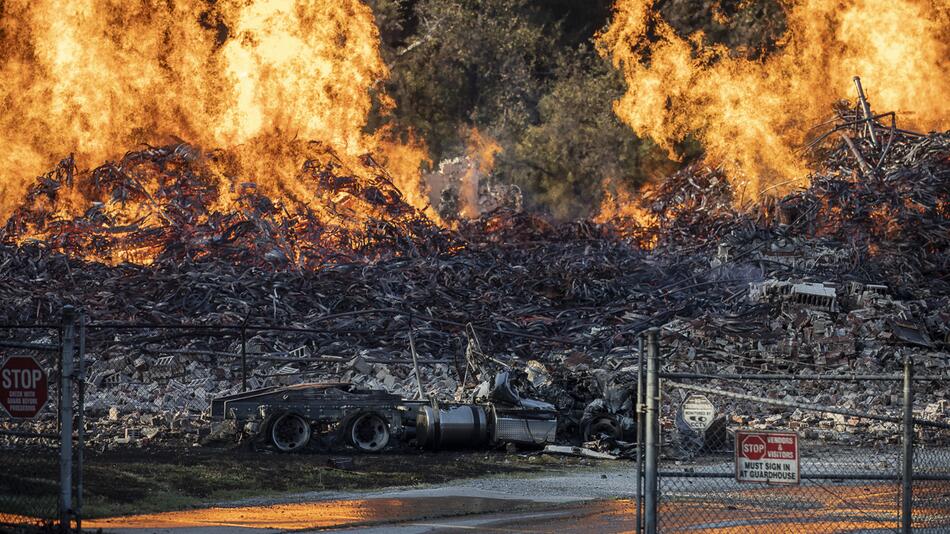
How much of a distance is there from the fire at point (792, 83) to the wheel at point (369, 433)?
24762 millimetres

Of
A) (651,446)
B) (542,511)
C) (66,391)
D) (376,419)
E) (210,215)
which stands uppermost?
(210,215)

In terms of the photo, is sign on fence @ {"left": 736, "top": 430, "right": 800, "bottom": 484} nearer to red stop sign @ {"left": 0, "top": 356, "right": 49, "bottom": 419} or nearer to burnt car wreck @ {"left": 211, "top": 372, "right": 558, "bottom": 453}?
red stop sign @ {"left": 0, "top": 356, "right": 49, "bottom": 419}

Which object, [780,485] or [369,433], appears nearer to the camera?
[780,485]

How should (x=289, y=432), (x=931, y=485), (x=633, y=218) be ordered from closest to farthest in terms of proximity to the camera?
1. (x=931, y=485)
2. (x=289, y=432)
3. (x=633, y=218)

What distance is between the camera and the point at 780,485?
1027 cm

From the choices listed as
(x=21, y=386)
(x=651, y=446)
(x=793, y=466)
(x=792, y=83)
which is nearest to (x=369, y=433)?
(x=21, y=386)

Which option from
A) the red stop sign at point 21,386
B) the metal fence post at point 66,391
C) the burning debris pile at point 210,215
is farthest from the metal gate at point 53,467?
the burning debris pile at point 210,215

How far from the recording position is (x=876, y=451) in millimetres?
20953

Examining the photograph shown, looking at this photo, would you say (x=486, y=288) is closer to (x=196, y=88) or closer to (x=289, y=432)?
(x=196, y=88)

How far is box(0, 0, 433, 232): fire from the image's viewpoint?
37.7 m

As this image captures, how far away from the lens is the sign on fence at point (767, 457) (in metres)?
9.93

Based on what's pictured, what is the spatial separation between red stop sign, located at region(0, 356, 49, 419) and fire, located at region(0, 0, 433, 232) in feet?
86.2

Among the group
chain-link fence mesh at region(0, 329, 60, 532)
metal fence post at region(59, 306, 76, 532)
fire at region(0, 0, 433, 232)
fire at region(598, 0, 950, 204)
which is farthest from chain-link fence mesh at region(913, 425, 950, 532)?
fire at region(598, 0, 950, 204)

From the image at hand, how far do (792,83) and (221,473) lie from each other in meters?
32.4
